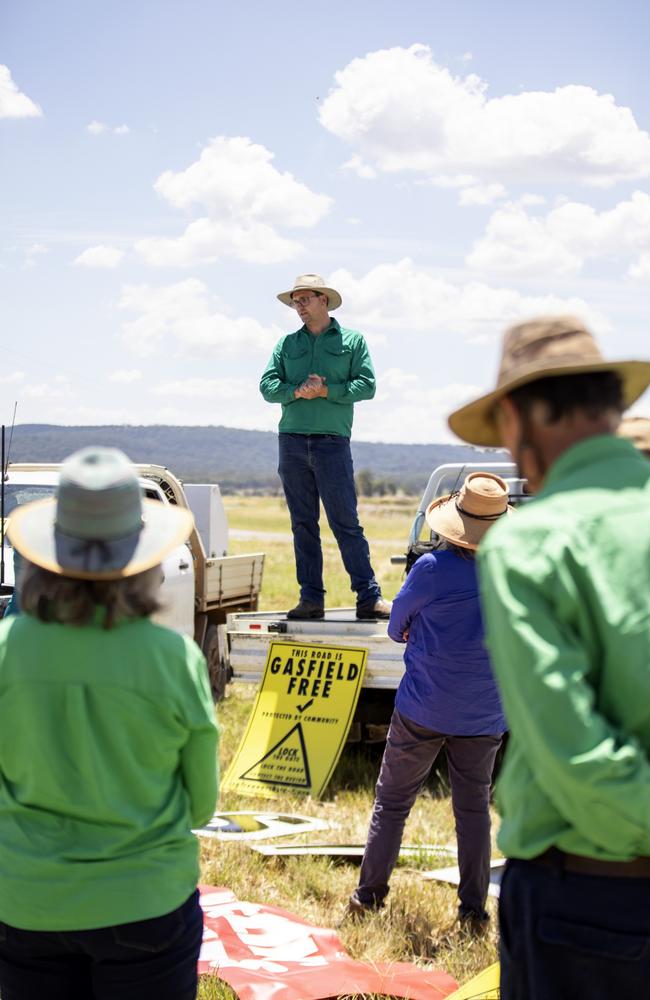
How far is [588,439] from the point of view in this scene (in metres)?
2.02

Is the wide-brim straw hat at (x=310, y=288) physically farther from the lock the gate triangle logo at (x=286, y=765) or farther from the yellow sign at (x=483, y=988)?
the yellow sign at (x=483, y=988)

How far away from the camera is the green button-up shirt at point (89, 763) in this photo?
2252mm

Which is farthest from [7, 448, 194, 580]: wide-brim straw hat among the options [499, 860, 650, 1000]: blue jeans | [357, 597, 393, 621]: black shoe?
[357, 597, 393, 621]: black shoe

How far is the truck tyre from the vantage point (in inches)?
396

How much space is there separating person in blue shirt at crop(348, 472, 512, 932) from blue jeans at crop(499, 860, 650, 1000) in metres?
2.74

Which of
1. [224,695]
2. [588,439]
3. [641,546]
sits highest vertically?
[588,439]

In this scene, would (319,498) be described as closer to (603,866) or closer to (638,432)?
(638,432)

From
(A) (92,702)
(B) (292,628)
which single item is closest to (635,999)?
(A) (92,702)

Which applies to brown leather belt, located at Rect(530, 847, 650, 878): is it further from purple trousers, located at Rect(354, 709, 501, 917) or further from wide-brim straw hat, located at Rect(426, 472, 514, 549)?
purple trousers, located at Rect(354, 709, 501, 917)

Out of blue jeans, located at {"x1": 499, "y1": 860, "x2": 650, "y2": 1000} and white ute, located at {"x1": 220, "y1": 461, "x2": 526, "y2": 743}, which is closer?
blue jeans, located at {"x1": 499, "y1": 860, "x2": 650, "y2": 1000}

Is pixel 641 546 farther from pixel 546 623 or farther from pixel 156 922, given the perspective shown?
pixel 156 922

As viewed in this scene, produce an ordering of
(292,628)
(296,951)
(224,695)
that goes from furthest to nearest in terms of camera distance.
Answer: (224,695) < (292,628) < (296,951)

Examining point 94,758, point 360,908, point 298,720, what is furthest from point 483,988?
point 298,720

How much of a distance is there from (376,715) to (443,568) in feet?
10.8
